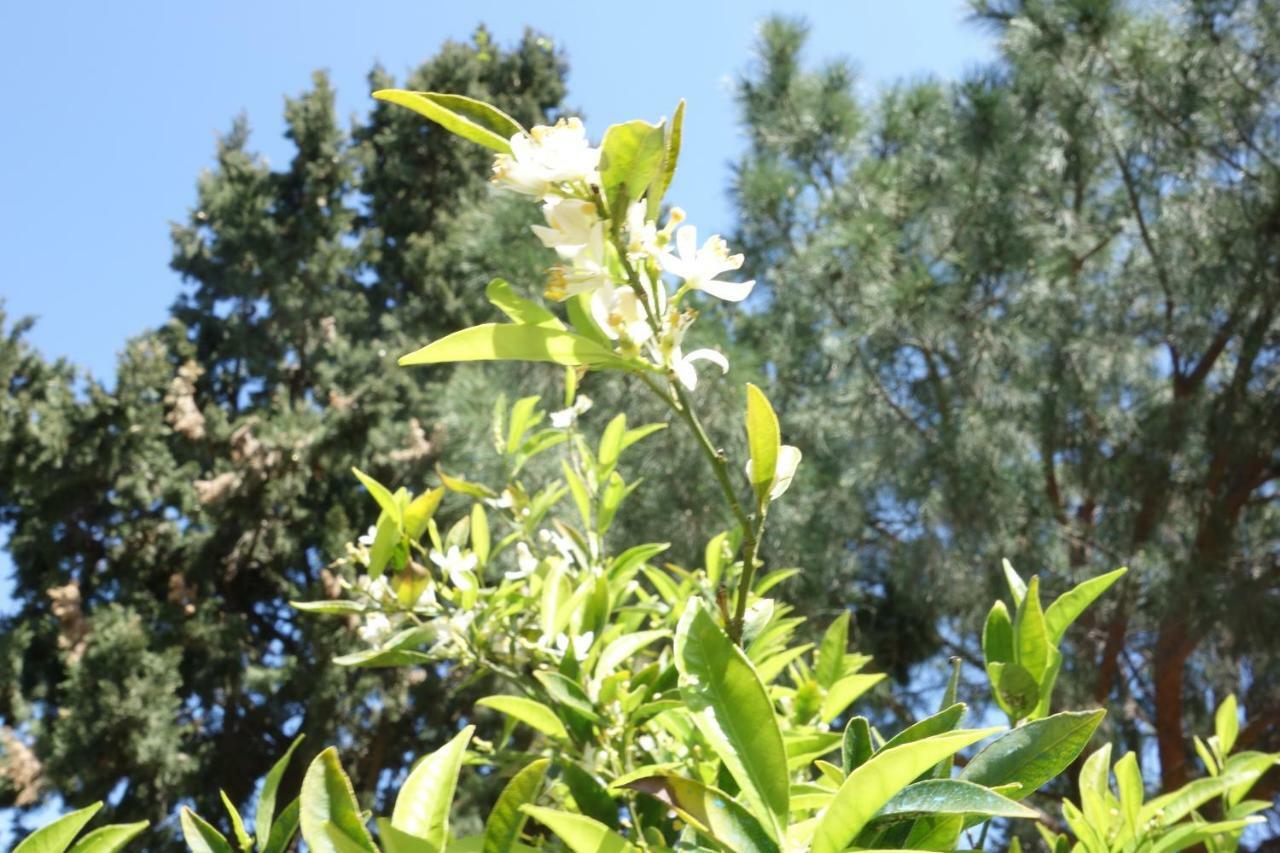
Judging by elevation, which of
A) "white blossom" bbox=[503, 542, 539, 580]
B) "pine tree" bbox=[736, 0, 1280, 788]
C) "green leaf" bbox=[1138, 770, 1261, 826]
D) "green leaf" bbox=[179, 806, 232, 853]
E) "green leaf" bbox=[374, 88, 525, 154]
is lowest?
"green leaf" bbox=[1138, 770, 1261, 826]

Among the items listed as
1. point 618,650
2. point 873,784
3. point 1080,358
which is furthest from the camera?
point 1080,358

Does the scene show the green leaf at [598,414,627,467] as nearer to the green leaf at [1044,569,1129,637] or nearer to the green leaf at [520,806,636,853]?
the green leaf at [1044,569,1129,637]

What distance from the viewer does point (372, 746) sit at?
5.64 m

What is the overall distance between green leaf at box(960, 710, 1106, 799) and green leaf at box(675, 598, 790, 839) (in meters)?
0.08

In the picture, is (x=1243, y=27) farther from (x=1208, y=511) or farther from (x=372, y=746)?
(x=372, y=746)

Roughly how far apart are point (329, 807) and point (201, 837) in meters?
0.15

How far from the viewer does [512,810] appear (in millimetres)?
313

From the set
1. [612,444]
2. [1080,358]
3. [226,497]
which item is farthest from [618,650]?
[226,497]

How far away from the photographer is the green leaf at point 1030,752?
35 cm

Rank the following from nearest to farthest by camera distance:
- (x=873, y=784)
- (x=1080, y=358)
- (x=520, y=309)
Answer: (x=873, y=784) → (x=520, y=309) → (x=1080, y=358)

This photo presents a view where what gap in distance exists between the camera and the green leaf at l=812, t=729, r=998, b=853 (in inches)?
11.6

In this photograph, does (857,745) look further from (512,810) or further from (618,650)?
(618,650)

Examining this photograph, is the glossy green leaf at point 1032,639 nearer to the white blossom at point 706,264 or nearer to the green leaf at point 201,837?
the white blossom at point 706,264

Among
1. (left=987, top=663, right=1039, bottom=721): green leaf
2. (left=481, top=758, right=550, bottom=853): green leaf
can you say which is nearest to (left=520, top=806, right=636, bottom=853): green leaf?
(left=481, top=758, right=550, bottom=853): green leaf
